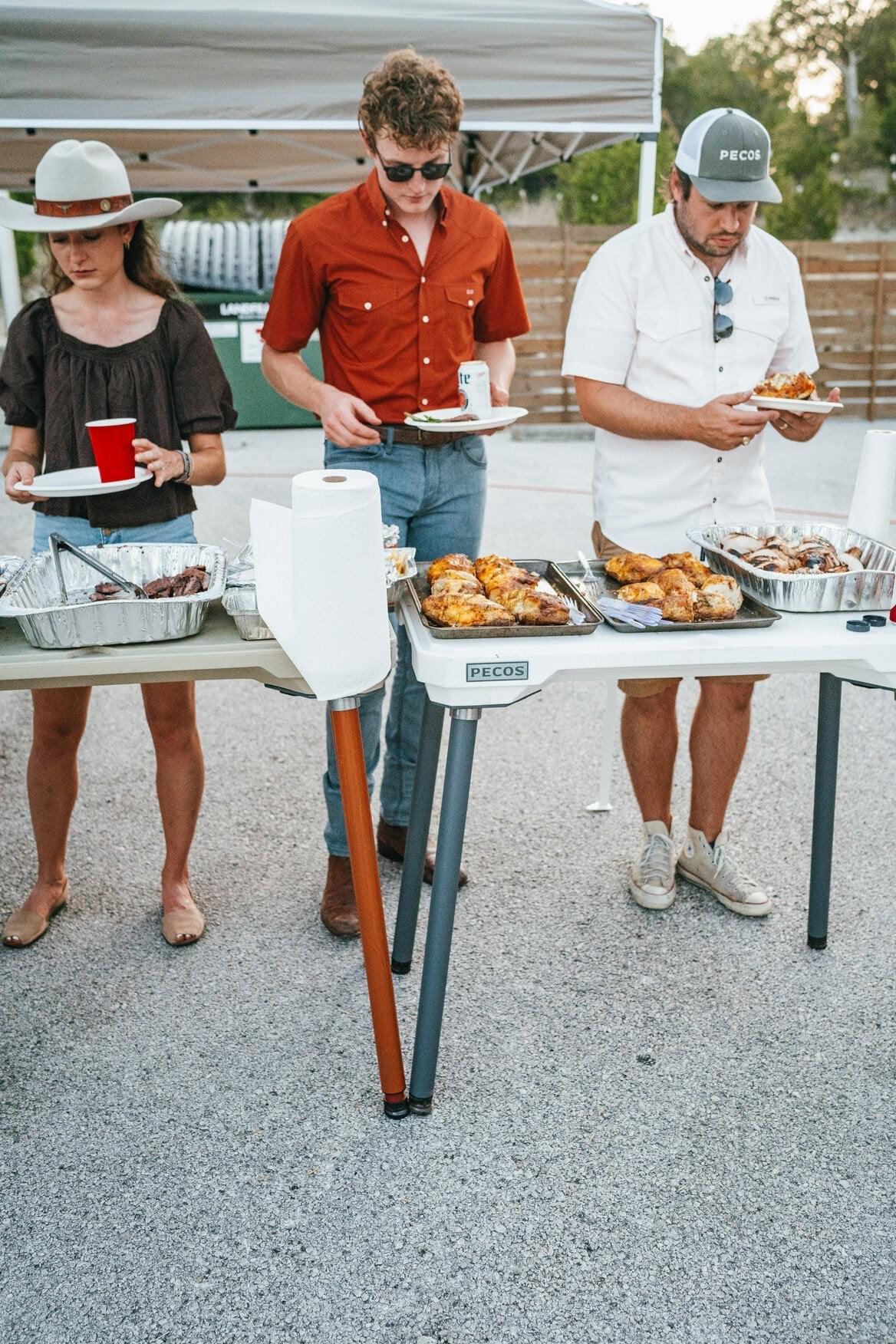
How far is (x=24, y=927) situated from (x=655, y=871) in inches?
69.0

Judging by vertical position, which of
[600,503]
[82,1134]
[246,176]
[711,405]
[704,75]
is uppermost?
[704,75]

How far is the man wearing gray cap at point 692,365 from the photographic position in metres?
2.71

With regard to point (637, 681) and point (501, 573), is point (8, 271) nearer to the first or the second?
point (637, 681)

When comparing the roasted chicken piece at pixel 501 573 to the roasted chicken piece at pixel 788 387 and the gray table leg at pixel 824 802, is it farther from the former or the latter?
the gray table leg at pixel 824 802

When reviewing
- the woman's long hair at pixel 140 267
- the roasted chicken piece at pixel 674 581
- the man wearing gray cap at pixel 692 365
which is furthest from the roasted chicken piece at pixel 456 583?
the woman's long hair at pixel 140 267

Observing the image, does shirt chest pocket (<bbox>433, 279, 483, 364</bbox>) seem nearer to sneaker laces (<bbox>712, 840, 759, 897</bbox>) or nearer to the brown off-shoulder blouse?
the brown off-shoulder blouse

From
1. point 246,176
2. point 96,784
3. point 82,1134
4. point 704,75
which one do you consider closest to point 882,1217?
point 82,1134

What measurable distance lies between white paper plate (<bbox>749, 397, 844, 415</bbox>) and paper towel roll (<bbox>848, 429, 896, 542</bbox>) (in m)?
0.15

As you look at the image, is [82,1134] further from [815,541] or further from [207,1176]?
[815,541]

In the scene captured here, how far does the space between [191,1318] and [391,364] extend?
2.21 meters

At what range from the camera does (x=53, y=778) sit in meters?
2.94

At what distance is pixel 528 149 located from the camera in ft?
26.9

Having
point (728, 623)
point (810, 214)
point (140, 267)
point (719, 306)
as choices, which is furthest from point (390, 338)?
point (810, 214)

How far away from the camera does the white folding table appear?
210cm
